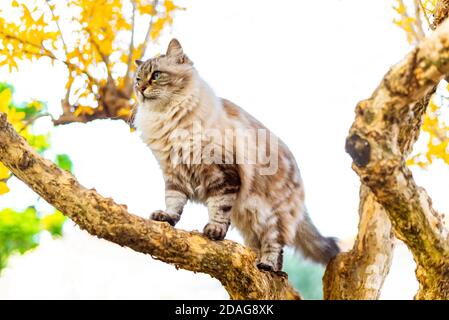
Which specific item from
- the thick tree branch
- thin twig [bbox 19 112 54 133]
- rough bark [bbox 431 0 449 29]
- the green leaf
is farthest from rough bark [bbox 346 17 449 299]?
the green leaf

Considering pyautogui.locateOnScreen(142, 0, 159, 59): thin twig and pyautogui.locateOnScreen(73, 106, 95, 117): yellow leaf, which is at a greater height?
pyautogui.locateOnScreen(142, 0, 159, 59): thin twig

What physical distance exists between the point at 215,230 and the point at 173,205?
0.30 metres

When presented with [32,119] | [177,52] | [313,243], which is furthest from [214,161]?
[32,119]

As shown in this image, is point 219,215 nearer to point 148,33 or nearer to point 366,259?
point 366,259

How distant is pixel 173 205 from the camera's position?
2.46m

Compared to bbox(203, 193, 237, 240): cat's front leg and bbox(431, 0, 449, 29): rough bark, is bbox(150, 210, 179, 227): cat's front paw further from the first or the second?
bbox(431, 0, 449, 29): rough bark

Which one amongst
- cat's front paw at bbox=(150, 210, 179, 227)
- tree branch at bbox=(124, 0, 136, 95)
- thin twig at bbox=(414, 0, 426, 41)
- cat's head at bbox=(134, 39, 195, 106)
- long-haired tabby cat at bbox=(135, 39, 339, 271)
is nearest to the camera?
cat's front paw at bbox=(150, 210, 179, 227)

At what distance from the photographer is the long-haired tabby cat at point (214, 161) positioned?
7.98 ft

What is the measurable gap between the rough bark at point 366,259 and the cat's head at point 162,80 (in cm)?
87

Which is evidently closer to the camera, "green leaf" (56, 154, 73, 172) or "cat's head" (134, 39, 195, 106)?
"cat's head" (134, 39, 195, 106)

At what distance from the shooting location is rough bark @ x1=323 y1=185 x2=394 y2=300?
2.44 meters

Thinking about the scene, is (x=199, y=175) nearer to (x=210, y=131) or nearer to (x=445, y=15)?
(x=210, y=131)

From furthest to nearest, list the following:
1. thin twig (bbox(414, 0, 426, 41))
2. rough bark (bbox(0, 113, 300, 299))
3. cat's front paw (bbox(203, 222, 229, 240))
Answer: thin twig (bbox(414, 0, 426, 41))
cat's front paw (bbox(203, 222, 229, 240))
rough bark (bbox(0, 113, 300, 299))

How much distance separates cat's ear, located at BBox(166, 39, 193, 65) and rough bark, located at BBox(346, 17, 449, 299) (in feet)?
3.87
